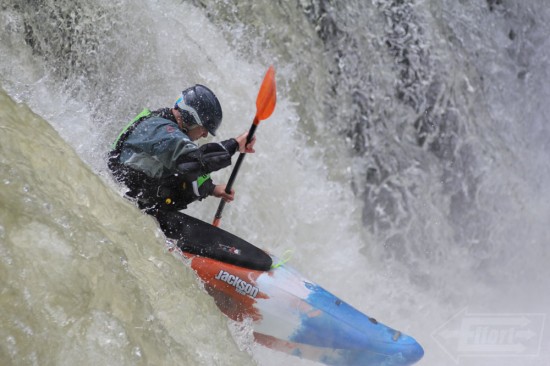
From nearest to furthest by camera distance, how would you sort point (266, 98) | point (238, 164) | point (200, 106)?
point (200, 106) → point (266, 98) → point (238, 164)

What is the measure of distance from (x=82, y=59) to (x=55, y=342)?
2.98 metres

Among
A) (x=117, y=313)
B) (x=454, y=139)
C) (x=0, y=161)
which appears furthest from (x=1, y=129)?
(x=454, y=139)

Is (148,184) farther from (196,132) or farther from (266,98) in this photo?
(266,98)

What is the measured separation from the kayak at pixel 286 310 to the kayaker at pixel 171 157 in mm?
244

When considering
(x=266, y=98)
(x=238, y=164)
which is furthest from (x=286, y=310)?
(x=266, y=98)

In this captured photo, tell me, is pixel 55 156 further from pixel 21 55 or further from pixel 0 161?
pixel 21 55

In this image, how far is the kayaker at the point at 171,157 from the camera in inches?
124

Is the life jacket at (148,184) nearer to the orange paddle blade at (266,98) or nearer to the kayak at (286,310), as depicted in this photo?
the kayak at (286,310)

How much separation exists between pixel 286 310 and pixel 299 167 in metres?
2.02

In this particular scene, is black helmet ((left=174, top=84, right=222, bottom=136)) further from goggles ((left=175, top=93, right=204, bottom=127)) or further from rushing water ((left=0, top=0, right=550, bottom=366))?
rushing water ((left=0, top=0, right=550, bottom=366))

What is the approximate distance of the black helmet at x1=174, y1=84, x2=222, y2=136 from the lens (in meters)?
3.33

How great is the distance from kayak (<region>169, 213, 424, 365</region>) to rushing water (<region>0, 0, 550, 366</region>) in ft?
0.64

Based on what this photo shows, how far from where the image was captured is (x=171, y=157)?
3170 millimetres

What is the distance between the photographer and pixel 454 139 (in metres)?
7.01
